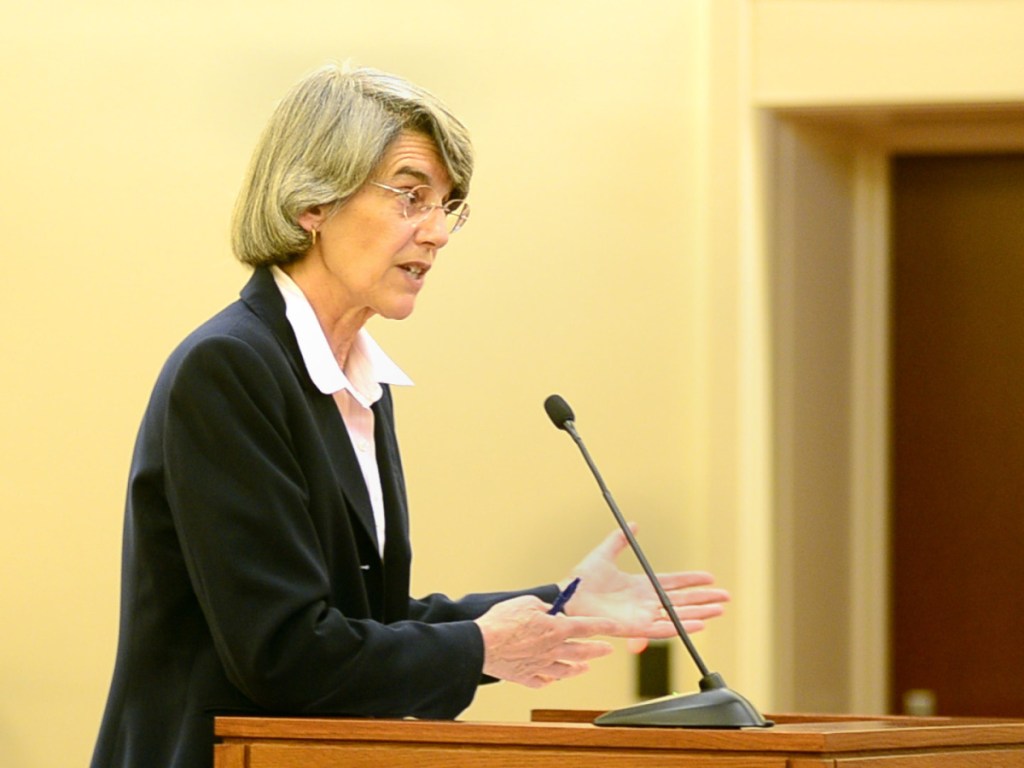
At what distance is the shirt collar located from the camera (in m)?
2.08

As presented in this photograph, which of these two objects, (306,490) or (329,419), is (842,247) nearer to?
(329,419)

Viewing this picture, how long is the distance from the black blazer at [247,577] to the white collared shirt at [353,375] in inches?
1.0

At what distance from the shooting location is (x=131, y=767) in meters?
1.95

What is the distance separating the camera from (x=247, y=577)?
1.83m

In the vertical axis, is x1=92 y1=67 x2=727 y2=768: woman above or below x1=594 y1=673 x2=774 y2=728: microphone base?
above

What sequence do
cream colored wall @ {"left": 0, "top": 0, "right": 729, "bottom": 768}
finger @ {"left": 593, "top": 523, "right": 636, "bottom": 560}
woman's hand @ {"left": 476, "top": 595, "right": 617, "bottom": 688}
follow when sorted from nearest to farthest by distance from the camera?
woman's hand @ {"left": 476, "top": 595, "right": 617, "bottom": 688}
finger @ {"left": 593, "top": 523, "right": 636, "bottom": 560}
cream colored wall @ {"left": 0, "top": 0, "right": 729, "bottom": 768}

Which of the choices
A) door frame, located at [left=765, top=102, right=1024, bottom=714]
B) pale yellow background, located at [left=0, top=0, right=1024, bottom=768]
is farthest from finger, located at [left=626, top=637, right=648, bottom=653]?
door frame, located at [left=765, top=102, right=1024, bottom=714]

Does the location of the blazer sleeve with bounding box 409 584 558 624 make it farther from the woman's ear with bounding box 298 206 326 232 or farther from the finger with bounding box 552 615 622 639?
the woman's ear with bounding box 298 206 326 232

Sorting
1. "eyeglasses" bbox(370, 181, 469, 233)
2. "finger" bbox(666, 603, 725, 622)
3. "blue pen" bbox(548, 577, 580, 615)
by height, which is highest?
"eyeglasses" bbox(370, 181, 469, 233)

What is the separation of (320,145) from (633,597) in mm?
741

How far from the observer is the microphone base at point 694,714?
1.68 m

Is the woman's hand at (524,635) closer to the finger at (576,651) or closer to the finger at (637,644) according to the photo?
the finger at (576,651)

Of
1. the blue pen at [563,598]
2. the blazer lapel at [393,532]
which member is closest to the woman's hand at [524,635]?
the blazer lapel at [393,532]

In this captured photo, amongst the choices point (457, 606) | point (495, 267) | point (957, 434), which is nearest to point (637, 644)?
point (457, 606)
